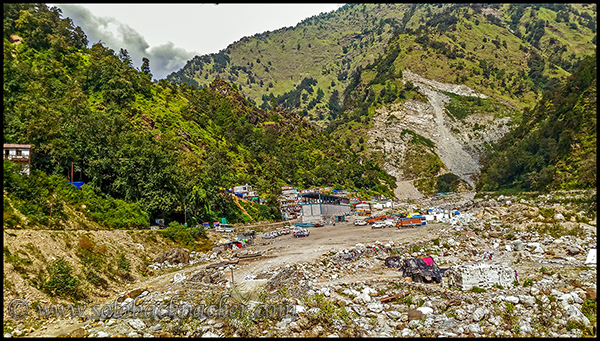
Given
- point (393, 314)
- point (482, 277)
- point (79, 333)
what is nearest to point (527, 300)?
point (482, 277)

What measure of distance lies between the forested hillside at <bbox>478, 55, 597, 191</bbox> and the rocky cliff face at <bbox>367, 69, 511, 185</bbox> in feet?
257

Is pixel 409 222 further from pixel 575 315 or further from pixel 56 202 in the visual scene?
pixel 56 202

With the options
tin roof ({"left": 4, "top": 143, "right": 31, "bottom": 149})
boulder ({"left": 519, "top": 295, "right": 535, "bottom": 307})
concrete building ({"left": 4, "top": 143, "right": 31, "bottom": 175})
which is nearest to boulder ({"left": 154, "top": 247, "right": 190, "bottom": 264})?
concrete building ({"left": 4, "top": 143, "right": 31, "bottom": 175})

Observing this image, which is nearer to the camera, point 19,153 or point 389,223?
point 19,153

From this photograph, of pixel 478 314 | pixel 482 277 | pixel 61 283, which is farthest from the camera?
pixel 482 277

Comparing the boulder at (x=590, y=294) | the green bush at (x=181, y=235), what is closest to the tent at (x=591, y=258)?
the boulder at (x=590, y=294)

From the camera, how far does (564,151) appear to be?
1859 inches

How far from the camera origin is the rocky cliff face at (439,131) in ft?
490

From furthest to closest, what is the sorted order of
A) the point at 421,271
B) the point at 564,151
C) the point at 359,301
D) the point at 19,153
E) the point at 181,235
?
the point at 564,151 < the point at 181,235 < the point at 19,153 < the point at 421,271 < the point at 359,301

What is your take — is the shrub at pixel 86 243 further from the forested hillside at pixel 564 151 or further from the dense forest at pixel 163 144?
the forested hillside at pixel 564 151

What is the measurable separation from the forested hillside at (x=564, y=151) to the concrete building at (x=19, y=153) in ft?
189

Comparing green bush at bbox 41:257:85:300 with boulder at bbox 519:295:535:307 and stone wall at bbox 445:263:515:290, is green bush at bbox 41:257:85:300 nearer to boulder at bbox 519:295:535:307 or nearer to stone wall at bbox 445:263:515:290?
stone wall at bbox 445:263:515:290

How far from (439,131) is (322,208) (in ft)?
404

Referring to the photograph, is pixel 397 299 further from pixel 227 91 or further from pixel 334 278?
pixel 227 91
